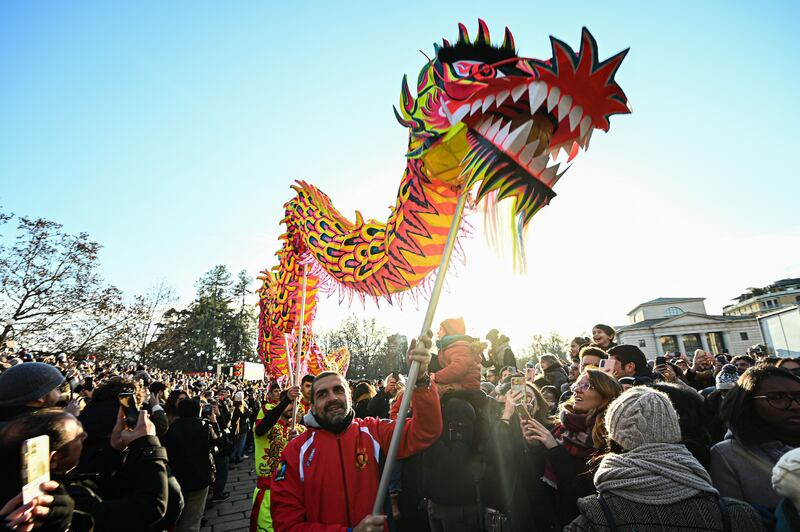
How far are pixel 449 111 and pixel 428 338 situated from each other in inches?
49.4

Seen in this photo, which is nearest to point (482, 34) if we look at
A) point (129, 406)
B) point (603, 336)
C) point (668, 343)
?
point (129, 406)

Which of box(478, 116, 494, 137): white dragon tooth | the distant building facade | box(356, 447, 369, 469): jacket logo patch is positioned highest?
the distant building facade

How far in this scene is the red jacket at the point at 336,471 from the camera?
1.96m

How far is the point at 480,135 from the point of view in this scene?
2074mm

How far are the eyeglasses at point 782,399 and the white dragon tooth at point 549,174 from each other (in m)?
1.55

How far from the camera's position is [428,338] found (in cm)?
200

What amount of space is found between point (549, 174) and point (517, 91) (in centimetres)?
45

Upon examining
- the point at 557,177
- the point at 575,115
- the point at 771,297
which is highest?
the point at 771,297

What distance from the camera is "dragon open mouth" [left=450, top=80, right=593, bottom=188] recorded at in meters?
1.89

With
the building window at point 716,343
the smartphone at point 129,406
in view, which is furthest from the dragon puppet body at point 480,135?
the building window at point 716,343

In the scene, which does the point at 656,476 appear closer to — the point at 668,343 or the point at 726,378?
the point at 726,378

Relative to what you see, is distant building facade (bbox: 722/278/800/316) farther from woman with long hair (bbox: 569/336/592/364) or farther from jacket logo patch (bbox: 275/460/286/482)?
jacket logo patch (bbox: 275/460/286/482)

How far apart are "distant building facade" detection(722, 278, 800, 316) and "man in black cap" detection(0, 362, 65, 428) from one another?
9424 centimetres

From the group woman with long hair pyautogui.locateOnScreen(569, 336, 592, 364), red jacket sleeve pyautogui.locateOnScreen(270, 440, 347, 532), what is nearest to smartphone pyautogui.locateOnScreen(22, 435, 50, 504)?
red jacket sleeve pyautogui.locateOnScreen(270, 440, 347, 532)
